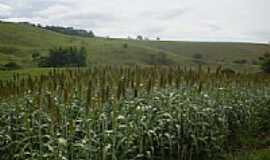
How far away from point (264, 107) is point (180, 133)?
5.15 m

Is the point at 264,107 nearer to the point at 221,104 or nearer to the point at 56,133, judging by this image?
the point at 221,104

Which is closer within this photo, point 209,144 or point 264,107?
point 209,144

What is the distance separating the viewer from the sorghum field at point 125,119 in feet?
23.9

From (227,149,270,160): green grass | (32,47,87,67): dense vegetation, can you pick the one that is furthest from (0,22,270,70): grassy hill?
(227,149,270,160): green grass

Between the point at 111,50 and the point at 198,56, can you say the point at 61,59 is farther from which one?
the point at 198,56

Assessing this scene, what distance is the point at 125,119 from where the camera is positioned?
7.85 metres

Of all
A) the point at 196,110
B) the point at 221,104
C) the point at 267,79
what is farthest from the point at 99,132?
the point at 267,79

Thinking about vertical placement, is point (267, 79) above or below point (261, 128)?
above

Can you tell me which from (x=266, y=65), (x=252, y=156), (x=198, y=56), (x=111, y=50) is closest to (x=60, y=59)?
(x=266, y=65)

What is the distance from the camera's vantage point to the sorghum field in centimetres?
728

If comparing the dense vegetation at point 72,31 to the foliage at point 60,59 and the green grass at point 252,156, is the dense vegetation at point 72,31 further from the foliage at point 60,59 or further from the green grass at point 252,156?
the green grass at point 252,156

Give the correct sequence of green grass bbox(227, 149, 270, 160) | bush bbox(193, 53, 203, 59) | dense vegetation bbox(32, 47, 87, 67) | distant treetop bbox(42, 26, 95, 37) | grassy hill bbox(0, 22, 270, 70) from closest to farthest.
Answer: green grass bbox(227, 149, 270, 160) < dense vegetation bbox(32, 47, 87, 67) < grassy hill bbox(0, 22, 270, 70) < bush bbox(193, 53, 203, 59) < distant treetop bbox(42, 26, 95, 37)

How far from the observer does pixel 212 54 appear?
9300 centimetres

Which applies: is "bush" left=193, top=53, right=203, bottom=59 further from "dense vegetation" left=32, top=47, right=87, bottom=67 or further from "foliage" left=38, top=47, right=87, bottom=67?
"foliage" left=38, top=47, right=87, bottom=67
